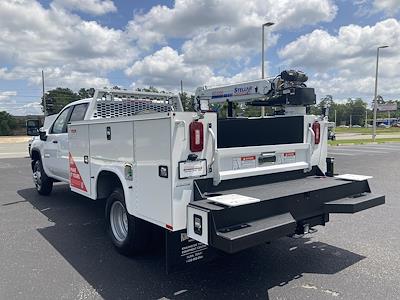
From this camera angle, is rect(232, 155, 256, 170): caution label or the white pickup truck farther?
rect(232, 155, 256, 170): caution label

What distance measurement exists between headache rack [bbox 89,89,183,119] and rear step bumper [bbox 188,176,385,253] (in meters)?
2.33

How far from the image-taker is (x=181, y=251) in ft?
11.2

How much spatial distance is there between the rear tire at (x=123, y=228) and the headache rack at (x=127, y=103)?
1.40 meters

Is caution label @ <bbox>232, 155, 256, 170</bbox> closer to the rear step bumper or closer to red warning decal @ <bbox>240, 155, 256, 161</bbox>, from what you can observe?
red warning decal @ <bbox>240, 155, 256, 161</bbox>

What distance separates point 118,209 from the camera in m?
4.50

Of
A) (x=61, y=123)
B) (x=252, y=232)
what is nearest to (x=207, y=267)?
(x=252, y=232)

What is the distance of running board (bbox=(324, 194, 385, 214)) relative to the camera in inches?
154

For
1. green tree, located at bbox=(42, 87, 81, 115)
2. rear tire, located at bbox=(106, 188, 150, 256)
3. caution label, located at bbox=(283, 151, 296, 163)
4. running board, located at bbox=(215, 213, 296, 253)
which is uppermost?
green tree, located at bbox=(42, 87, 81, 115)

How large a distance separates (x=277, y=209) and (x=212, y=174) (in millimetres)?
708

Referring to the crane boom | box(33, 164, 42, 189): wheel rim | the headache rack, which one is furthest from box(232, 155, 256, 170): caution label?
box(33, 164, 42, 189): wheel rim

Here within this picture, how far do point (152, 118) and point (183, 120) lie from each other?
0.31m

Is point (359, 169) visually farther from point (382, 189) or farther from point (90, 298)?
point (90, 298)

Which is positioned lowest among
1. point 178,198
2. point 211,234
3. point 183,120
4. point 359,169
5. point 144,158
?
point 359,169

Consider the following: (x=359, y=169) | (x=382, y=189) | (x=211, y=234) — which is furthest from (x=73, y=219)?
(x=359, y=169)
